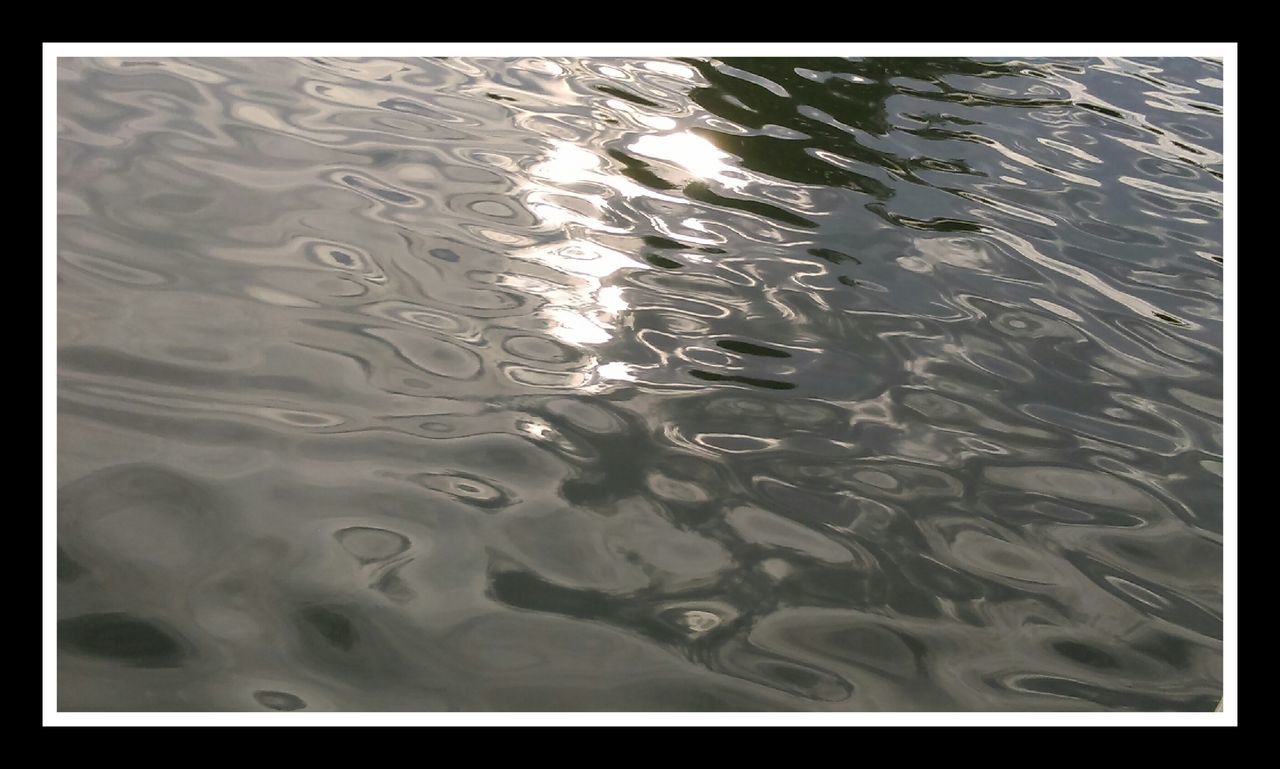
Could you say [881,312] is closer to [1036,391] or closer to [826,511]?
[1036,391]

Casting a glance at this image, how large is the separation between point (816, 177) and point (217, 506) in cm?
304

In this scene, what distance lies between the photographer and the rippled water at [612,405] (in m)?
2.36

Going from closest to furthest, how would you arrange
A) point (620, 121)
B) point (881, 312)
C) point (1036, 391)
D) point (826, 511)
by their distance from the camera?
point (826, 511), point (1036, 391), point (881, 312), point (620, 121)

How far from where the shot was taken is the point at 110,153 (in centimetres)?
386

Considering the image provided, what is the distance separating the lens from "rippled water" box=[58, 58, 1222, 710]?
236 centimetres

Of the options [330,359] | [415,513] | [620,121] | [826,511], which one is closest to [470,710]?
[415,513]

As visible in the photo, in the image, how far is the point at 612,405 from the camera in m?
3.01

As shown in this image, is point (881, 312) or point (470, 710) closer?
point (470, 710)

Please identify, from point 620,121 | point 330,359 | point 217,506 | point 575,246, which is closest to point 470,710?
point 217,506

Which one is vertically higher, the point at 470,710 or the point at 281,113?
the point at 281,113

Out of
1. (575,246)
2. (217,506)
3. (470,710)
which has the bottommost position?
(470,710)

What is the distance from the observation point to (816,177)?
439cm

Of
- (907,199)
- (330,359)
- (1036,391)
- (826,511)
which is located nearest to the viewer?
(826,511)

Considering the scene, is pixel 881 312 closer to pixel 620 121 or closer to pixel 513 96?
pixel 620 121
